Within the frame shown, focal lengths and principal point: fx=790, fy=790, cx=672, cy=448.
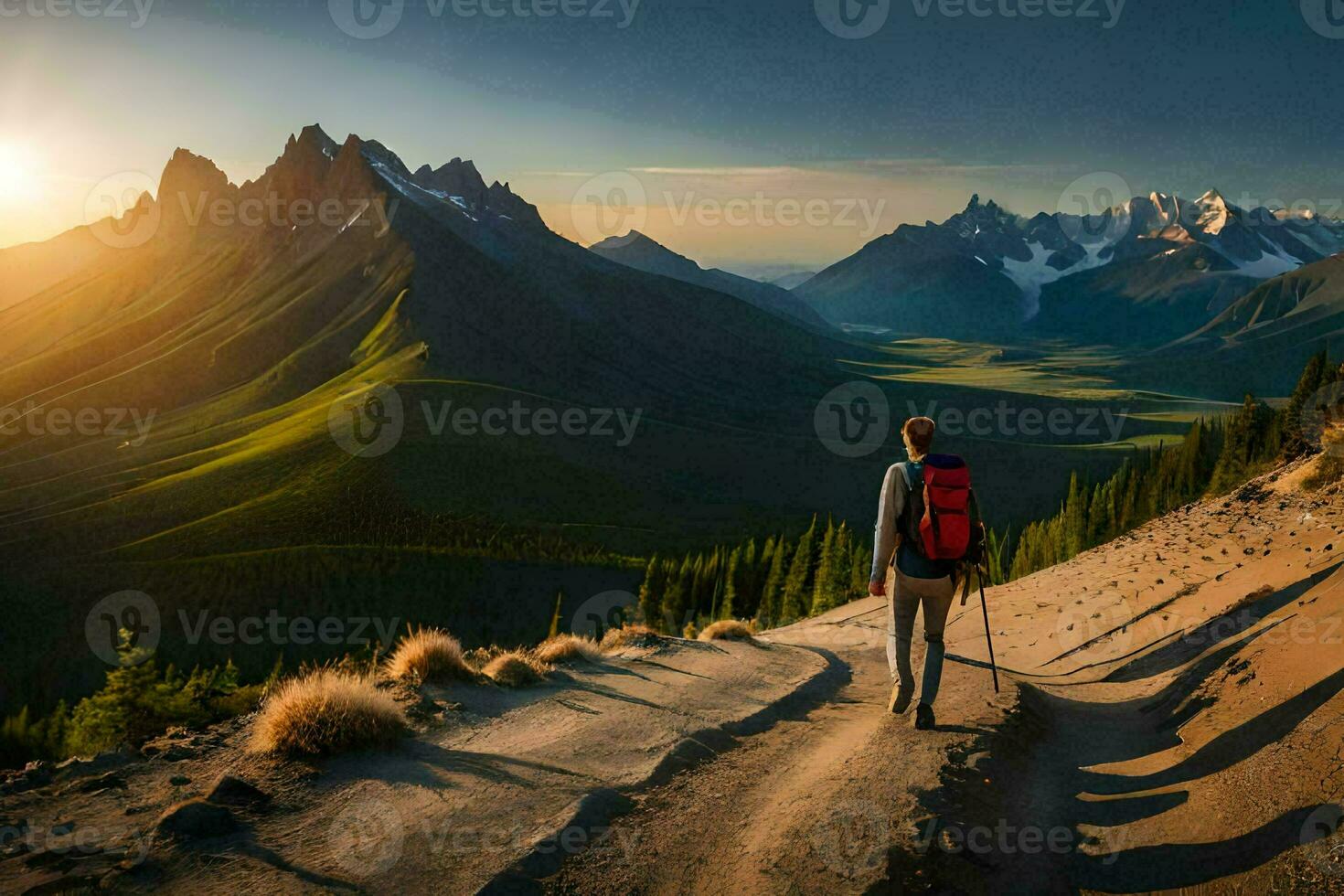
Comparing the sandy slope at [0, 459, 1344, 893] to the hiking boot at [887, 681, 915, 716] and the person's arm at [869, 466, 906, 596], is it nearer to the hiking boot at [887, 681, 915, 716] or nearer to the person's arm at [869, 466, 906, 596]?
the hiking boot at [887, 681, 915, 716]

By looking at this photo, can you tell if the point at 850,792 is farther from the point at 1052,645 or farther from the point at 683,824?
the point at 1052,645

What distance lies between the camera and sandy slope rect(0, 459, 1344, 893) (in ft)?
21.4

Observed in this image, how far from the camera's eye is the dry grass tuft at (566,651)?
13.2 meters

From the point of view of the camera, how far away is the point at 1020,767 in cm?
905

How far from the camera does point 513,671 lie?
11.9 metres

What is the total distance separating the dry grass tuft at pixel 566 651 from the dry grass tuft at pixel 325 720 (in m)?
4.17

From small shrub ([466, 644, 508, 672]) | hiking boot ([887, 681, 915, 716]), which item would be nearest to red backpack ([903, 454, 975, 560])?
hiking boot ([887, 681, 915, 716])

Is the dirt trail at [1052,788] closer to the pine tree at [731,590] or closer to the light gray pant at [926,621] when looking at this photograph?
the light gray pant at [926,621]

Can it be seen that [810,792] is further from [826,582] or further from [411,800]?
[826,582]

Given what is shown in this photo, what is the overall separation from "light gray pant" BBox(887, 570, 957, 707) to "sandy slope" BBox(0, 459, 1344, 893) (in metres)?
0.55

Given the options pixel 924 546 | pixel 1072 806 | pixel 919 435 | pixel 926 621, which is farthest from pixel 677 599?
pixel 1072 806

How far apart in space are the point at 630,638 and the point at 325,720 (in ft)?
23.5

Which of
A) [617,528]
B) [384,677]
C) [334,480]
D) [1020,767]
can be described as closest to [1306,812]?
[1020,767]

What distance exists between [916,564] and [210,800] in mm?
7701
